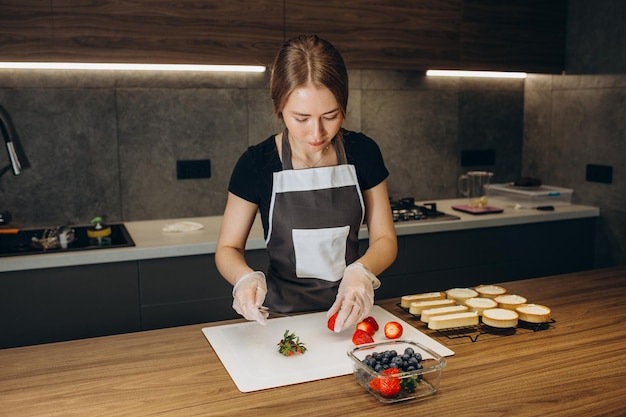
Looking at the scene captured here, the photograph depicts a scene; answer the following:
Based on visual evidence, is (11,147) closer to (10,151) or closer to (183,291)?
(10,151)

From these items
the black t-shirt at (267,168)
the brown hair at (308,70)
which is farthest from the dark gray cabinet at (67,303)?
the brown hair at (308,70)

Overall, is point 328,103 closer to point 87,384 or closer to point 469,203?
point 87,384

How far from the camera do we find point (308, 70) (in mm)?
1726

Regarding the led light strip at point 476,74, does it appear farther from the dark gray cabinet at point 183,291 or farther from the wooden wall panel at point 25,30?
the wooden wall panel at point 25,30

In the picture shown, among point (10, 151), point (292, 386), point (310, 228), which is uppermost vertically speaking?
point (10, 151)

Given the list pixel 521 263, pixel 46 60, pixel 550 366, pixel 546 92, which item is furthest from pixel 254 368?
pixel 546 92

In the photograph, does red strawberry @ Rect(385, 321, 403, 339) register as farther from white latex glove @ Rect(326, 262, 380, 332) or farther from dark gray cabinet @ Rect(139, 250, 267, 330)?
dark gray cabinet @ Rect(139, 250, 267, 330)

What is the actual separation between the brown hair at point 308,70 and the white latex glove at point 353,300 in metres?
0.48

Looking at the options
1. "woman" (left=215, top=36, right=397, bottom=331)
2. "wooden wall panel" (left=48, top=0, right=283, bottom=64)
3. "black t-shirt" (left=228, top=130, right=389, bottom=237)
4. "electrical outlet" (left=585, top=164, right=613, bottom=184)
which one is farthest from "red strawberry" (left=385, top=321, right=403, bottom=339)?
"electrical outlet" (left=585, top=164, right=613, bottom=184)

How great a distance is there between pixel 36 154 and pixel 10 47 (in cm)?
53

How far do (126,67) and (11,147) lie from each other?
60 cm

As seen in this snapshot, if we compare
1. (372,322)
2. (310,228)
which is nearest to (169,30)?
(310,228)

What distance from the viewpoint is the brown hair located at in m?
1.72

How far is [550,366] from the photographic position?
1459 mm
